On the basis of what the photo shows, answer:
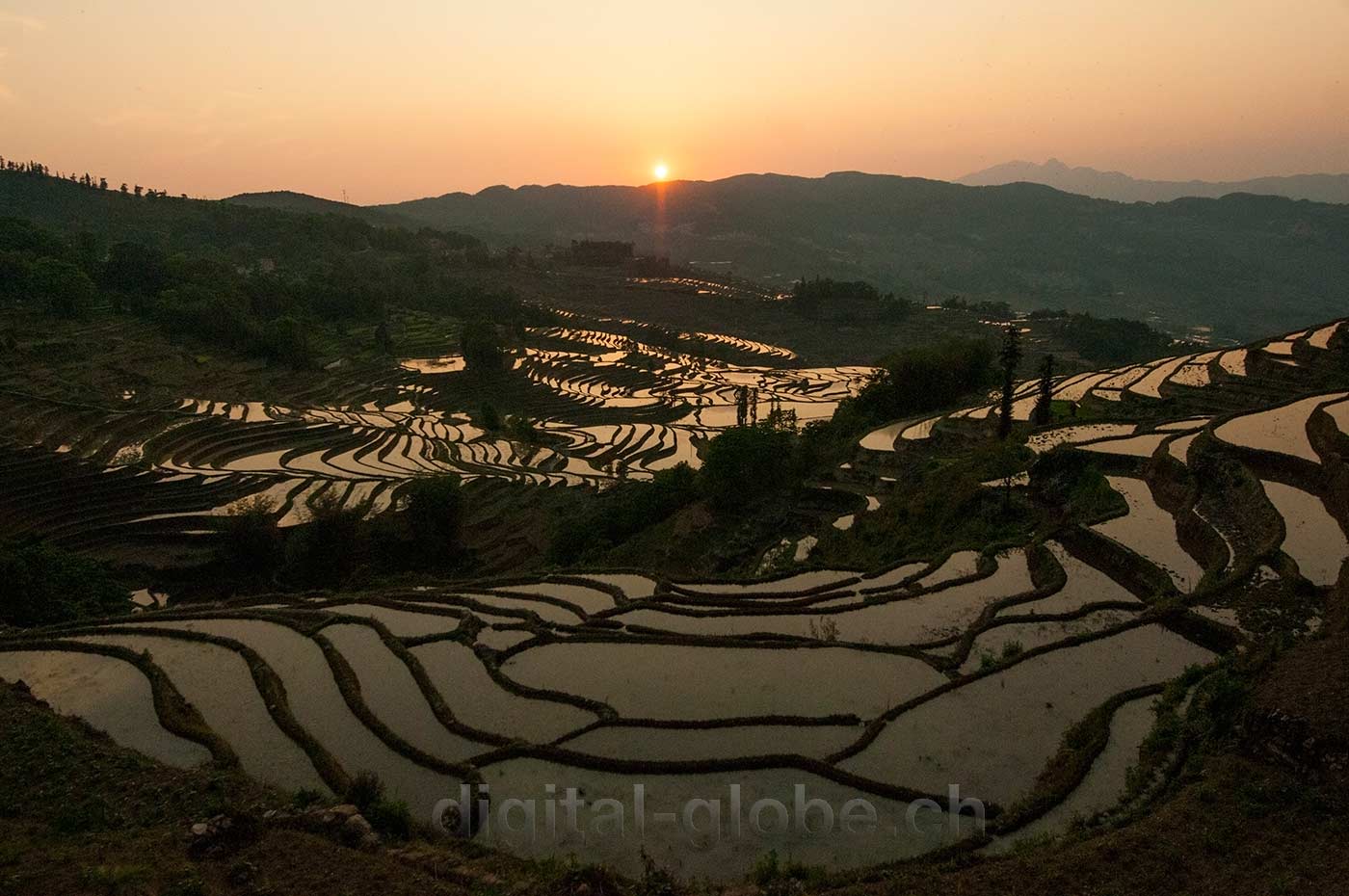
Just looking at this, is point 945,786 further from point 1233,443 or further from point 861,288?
point 861,288

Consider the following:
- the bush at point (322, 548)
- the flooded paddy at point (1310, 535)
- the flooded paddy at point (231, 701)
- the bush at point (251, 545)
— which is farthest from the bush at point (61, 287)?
the flooded paddy at point (1310, 535)

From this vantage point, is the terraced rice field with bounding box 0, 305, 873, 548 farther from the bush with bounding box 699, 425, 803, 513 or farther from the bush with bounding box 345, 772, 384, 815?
the bush with bounding box 345, 772, 384, 815

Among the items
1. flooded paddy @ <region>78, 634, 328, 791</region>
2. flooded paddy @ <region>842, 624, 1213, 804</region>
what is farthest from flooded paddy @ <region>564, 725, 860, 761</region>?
flooded paddy @ <region>78, 634, 328, 791</region>

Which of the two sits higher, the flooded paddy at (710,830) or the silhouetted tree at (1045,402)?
the silhouetted tree at (1045,402)

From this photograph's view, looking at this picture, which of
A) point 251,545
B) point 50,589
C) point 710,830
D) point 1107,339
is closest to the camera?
point 710,830

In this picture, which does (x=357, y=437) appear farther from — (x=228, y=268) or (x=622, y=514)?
(x=228, y=268)

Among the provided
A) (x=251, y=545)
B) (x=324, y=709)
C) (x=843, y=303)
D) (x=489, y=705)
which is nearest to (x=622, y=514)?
(x=251, y=545)

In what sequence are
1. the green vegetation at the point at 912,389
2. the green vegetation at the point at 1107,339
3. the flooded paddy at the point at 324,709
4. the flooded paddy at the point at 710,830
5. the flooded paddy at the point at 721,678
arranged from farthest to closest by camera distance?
1. the green vegetation at the point at 1107,339
2. the green vegetation at the point at 912,389
3. the flooded paddy at the point at 721,678
4. the flooded paddy at the point at 324,709
5. the flooded paddy at the point at 710,830

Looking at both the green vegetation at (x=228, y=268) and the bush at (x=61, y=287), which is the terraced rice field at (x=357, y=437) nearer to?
the green vegetation at (x=228, y=268)
